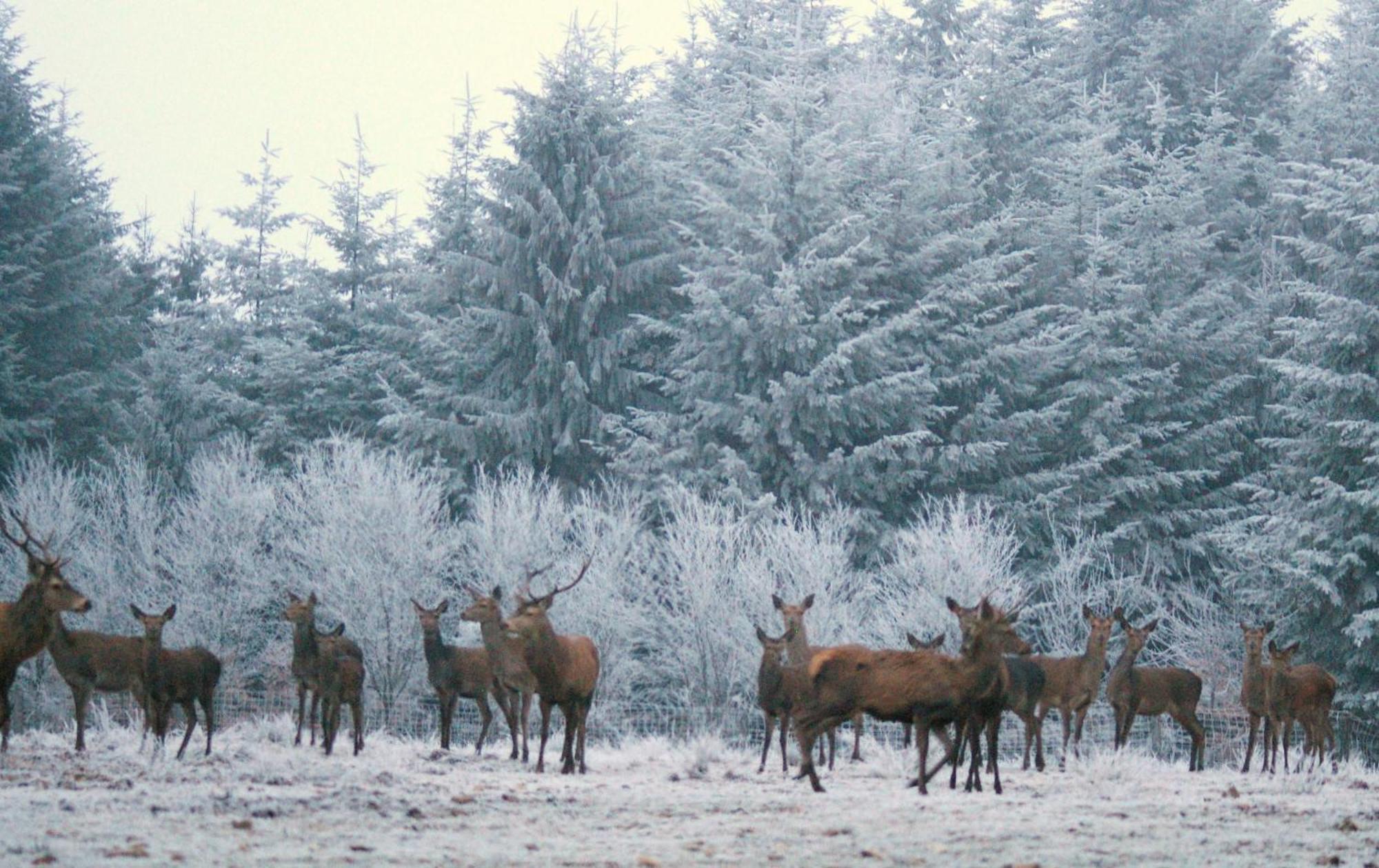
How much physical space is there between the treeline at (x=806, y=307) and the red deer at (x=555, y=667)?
2015 centimetres

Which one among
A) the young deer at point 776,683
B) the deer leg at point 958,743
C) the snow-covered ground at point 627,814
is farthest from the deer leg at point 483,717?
the deer leg at point 958,743

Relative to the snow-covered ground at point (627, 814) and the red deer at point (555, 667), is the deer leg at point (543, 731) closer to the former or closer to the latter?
the red deer at point (555, 667)

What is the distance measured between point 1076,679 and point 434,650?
711cm

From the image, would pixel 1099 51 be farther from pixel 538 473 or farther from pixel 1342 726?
pixel 1342 726

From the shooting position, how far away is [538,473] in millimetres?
42312

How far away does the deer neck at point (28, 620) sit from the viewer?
47.5ft

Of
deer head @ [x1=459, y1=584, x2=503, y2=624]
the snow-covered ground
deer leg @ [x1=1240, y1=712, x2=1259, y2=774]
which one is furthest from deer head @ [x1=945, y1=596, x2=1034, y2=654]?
deer head @ [x1=459, y1=584, x2=503, y2=624]

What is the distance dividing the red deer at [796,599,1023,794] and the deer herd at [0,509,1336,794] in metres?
0.01

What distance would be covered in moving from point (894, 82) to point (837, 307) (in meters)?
11.9

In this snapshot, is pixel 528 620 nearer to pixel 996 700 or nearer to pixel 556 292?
pixel 996 700

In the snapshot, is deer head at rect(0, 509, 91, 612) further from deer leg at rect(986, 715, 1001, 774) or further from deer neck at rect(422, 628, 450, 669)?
deer leg at rect(986, 715, 1001, 774)

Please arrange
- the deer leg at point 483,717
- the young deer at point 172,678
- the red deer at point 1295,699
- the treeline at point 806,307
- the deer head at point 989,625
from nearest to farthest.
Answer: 1. the deer head at point 989,625
2. the young deer at point 172,678
3. the deer leg at point 483,717
4. the red deer at point 1295,699
5. the treeline at point 806,307

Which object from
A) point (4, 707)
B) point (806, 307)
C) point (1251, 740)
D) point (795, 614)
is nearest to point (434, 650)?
point (795, 614)

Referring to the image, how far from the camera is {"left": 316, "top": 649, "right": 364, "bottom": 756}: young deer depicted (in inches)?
650
